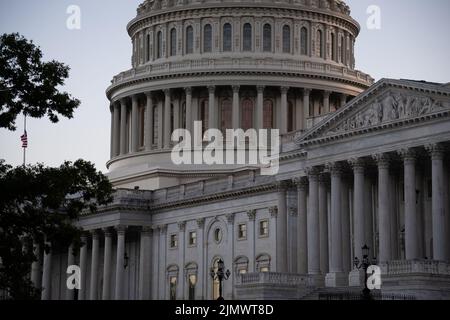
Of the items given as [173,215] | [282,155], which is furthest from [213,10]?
[282,155]

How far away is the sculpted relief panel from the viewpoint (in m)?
81.4

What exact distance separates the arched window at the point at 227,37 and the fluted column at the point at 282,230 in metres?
40.3

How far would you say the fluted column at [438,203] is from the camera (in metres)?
80.2

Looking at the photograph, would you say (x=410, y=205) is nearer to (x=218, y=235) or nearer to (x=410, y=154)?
(x=410, y=154)

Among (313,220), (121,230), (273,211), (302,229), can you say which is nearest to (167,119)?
(121,230)

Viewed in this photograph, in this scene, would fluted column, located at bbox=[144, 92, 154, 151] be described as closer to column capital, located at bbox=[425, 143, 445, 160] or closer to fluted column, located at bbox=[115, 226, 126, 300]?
fluted column, located at bbox=[115, 226, 126, 300]

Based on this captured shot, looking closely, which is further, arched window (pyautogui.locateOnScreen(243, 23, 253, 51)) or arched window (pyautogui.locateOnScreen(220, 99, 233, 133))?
arched window (pyautogui.locateOnScreen(243, 23, 253, 51))

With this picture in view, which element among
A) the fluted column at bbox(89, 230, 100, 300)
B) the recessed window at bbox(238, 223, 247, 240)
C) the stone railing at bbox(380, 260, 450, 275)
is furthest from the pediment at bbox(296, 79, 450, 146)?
the fluted column at bbox(89, 230, 100, 300)

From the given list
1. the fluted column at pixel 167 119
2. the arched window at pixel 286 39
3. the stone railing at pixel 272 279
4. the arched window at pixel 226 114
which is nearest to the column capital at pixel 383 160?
the stone railing at pixel 272 279

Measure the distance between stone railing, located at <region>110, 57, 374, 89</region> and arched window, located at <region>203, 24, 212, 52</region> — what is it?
2498 millimetres

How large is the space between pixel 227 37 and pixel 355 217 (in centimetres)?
5292

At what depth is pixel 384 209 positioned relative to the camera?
8450cm

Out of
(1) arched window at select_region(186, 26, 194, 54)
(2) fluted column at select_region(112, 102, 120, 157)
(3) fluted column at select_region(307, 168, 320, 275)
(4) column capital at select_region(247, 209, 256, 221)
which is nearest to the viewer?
(3) fluted column at select_region(307, 168, 320, 275)
